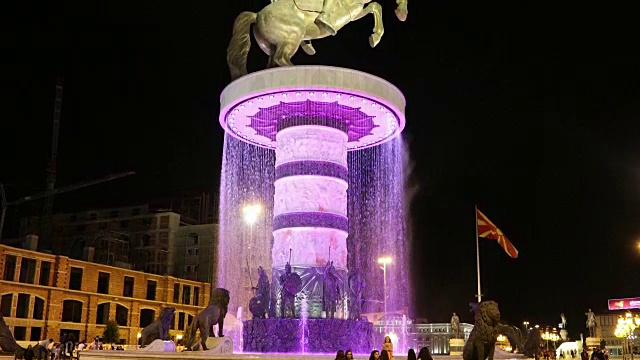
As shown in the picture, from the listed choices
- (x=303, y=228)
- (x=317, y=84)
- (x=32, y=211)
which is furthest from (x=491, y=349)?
(x=32, y=211)

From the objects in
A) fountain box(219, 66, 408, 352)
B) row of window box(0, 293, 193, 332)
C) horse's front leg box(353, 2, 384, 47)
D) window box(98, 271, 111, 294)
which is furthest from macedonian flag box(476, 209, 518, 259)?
window box(98, 271, 111, 294)

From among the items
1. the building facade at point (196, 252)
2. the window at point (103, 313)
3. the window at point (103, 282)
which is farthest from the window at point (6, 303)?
the building facade at point (196, 252)

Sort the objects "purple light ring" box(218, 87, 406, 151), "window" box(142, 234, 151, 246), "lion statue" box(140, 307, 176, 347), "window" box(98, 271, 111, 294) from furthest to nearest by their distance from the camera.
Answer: "window" box(142, 234, 151, 246) → "window" box(98, 271, 111, 294) → "purple light ring" box(218, 87, 406, 151) → "lion statue" box(140, 307, 176, 347)

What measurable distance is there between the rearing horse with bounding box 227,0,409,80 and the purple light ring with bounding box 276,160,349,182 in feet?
11.4

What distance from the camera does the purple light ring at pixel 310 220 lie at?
21.8m

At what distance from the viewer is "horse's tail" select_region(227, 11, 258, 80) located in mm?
23719

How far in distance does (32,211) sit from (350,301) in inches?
2570

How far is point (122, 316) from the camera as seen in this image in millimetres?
54500

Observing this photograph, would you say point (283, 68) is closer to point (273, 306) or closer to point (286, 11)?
point (286, 11)

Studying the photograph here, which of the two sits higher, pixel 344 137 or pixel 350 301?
pixel 344 137

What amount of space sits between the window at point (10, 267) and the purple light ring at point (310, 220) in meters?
30.3

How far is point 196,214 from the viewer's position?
75.1m

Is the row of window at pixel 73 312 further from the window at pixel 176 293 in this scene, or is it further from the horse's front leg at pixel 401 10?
the horse's front leg at pixel 401 10

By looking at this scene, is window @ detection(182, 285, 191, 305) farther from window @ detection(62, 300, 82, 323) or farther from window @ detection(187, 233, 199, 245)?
window @ detection(62, 300, 82, 323)
